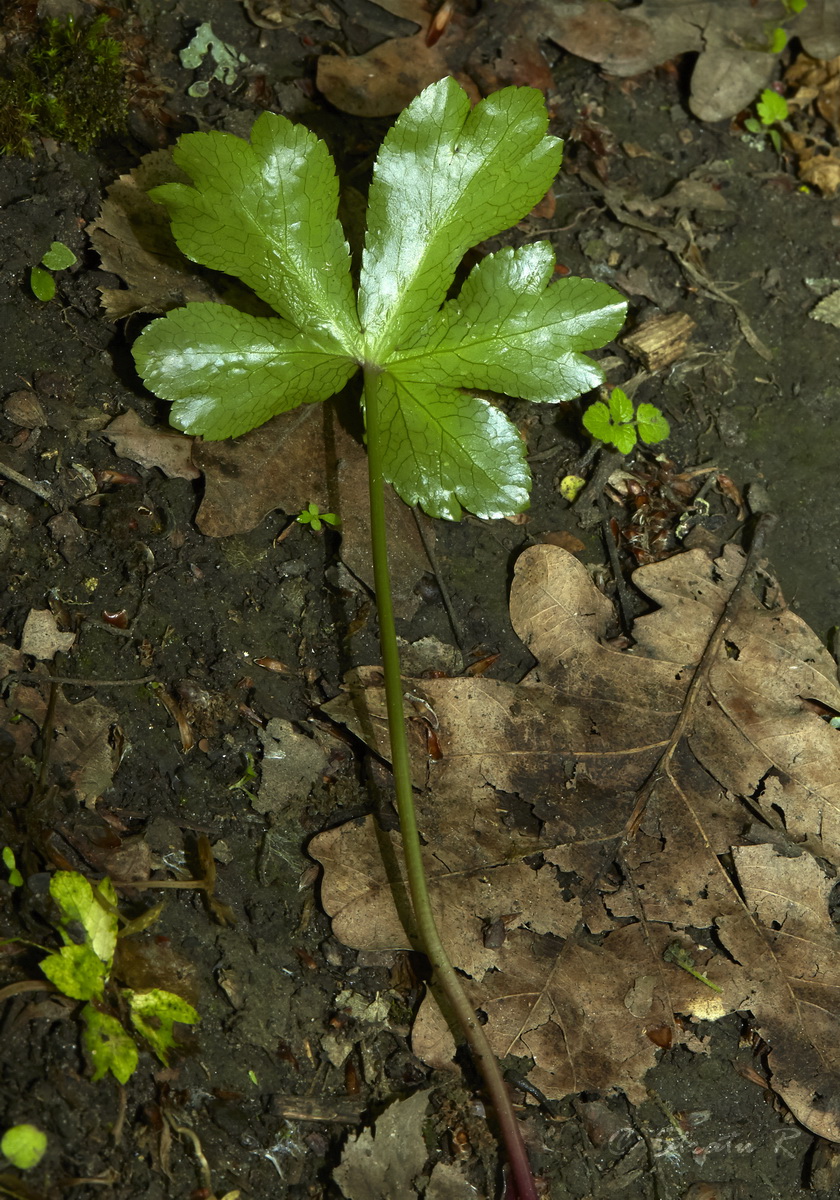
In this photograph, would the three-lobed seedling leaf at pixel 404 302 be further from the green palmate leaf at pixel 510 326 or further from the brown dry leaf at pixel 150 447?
the brown dry leaf at pixel 150 447

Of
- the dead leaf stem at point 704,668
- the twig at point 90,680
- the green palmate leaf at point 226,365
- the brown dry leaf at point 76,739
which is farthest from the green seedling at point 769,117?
the brown dry leaf at point 76,739

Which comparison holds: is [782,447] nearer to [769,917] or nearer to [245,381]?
[769,917]

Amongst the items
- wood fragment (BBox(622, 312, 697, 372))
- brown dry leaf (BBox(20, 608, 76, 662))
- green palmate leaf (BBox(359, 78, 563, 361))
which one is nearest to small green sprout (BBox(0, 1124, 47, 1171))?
brown dry leaf (BBox(20, 608, 76, 662))

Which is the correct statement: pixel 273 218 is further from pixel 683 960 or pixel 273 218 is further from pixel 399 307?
pixel 683 960

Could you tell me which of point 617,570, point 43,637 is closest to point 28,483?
point 43,637

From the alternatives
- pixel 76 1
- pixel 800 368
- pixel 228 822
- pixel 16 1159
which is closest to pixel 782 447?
pixel 800 368
